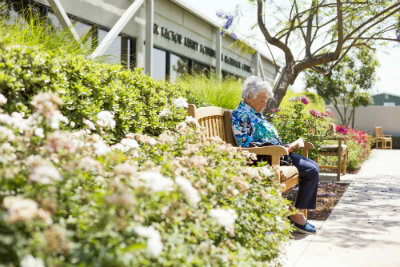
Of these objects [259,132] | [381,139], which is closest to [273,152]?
[259,132]

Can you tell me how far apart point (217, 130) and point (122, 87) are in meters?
1.02

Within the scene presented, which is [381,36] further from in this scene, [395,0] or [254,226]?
[254,226]

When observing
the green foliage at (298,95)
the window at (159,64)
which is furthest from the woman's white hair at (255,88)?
the window at (159,64)

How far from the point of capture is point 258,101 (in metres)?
3.90

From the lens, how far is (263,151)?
342 centimetres

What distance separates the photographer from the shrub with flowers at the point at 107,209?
4.20ft

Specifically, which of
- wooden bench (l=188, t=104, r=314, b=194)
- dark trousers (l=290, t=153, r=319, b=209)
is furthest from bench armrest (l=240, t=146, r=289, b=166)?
dark trousers (l=290, t=153, r=319, b=209)

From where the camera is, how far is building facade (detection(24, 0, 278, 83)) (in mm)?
8453

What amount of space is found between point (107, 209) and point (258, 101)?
108 inches

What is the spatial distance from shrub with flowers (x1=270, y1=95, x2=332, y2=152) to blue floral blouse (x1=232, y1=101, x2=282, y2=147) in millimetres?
1954

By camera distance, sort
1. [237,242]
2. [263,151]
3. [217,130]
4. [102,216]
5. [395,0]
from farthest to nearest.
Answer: [395,0] < [217,130] < [263,151] < [237,242] < [102,216]

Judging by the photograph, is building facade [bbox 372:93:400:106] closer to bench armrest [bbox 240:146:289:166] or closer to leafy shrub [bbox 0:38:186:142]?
leafy shrub [bbox 0:38:186:142]

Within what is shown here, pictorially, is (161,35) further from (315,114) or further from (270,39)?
(315,114)

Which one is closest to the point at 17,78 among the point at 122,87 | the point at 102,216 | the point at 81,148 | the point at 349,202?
the point at 81,148
